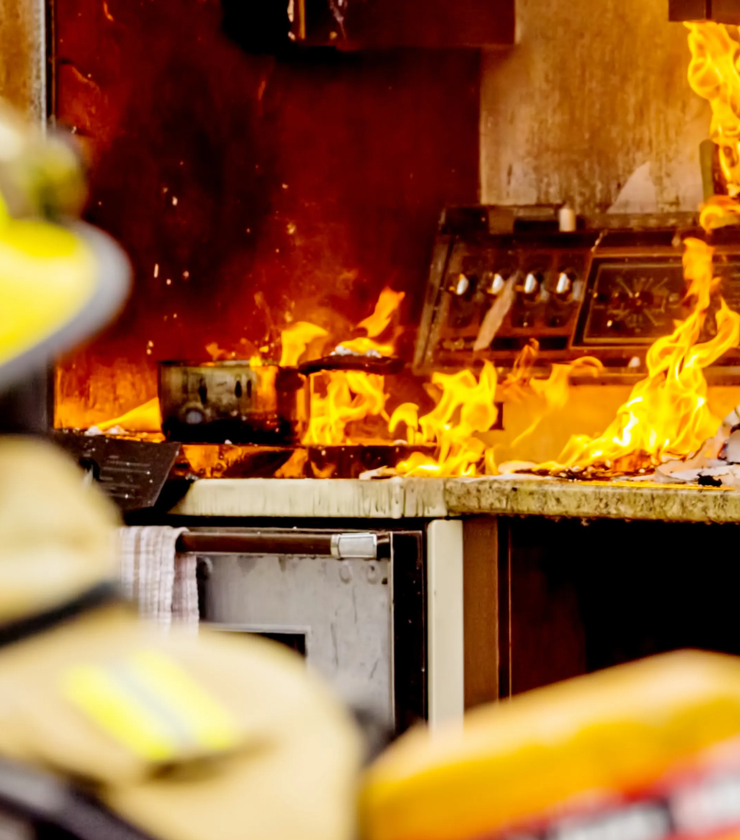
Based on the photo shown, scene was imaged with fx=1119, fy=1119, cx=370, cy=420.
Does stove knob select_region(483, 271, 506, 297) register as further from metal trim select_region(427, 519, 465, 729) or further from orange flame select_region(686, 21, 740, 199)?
metal trim select_region(427, 519, 465, 729)

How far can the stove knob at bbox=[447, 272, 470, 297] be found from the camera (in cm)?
315

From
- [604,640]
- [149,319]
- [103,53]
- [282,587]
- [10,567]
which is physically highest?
[103,53]

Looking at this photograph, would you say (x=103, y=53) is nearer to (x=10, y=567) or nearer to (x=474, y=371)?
(x=474, y=371)

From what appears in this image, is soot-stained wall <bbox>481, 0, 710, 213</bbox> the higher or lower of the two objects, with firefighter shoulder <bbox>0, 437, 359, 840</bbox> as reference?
higher

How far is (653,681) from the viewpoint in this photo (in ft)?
1.54

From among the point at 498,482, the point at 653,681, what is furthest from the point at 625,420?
the point at 653,681

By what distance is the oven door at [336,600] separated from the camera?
201cm

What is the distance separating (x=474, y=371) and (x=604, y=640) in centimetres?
104

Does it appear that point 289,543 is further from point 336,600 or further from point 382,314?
point 382,314

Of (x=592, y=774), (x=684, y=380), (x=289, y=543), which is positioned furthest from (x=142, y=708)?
(x=684, y=380)

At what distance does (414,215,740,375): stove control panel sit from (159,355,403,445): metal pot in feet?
2.76

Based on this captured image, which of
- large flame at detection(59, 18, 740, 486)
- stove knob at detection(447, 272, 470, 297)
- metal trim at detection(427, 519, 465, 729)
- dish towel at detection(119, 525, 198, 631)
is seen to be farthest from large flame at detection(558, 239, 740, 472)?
dish towel at detection(119, 525, 198, 631)

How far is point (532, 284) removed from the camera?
121 inches

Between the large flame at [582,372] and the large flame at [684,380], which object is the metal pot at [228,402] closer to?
the large flame at [582,372]
